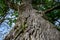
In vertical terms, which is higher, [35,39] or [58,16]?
[35,39]

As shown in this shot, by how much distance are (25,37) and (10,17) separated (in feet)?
10.5

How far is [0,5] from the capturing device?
196 inches

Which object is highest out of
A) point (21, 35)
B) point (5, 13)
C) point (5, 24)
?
point (21, 35)

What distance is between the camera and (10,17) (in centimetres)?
517

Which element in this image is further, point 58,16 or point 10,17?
point 10,17

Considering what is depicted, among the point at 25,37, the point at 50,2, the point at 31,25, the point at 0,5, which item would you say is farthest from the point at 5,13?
the point at 25,37

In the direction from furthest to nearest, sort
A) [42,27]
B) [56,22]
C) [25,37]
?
[56,22] → [42,27] → [25,37]

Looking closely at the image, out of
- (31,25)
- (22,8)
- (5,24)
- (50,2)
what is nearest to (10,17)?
(5,24)

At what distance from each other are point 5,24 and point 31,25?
284 cm

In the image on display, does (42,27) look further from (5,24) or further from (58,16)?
(5,24)

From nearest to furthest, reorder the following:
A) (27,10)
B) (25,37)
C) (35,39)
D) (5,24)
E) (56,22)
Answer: (35,39) → (25,37) → (27,10) → (56,22) → (5,24)

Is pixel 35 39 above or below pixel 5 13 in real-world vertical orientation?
above

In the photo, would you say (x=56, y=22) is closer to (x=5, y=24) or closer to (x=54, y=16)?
(x=54, y=16)

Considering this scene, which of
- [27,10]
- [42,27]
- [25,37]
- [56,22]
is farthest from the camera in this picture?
[56,22]
